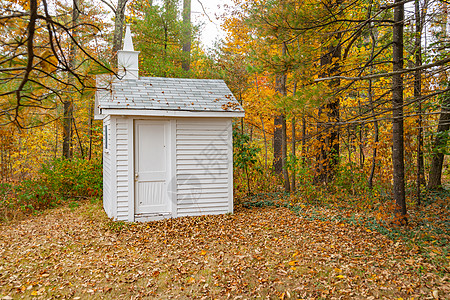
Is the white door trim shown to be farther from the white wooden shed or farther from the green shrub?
the green shrub

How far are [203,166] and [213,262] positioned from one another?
115 inches

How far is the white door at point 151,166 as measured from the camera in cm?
727

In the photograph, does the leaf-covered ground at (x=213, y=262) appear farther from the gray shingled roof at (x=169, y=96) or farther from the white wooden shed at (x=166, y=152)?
the gray shingled roof at (x=169, y=96)

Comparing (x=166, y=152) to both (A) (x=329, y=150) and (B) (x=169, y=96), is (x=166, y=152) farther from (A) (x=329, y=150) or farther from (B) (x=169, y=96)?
(A) (x=329, y=150)

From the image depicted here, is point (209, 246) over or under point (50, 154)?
under

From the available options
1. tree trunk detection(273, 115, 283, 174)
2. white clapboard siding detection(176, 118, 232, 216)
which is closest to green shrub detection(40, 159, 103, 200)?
white clapboard siding detection(176, 118, 232, 216)

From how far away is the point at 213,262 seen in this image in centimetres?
512

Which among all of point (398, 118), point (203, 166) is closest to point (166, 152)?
point (203, 166)

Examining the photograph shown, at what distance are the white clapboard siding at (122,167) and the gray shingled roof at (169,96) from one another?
0.51m

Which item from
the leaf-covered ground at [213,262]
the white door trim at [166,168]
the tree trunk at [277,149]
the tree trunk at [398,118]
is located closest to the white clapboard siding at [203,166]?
the white door trim at [166,168]

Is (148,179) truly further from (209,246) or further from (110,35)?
(110,35)

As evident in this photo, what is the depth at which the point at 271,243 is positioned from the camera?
5.77 metres

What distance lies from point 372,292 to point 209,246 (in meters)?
2.83

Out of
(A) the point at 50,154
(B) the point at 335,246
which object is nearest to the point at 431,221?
(B) the point at 335,246
